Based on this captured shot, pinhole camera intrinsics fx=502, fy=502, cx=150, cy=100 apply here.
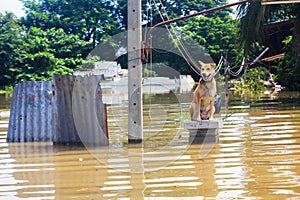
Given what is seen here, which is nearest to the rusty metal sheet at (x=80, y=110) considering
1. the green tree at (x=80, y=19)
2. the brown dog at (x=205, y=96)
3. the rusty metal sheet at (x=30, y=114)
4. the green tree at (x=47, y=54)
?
the rusty metal sheet at (x=30, y=114)

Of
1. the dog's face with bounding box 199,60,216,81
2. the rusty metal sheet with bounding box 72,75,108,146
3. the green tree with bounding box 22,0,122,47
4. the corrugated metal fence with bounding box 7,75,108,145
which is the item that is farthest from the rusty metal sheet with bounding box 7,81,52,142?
the green tree with bounding box 22,0,122,47

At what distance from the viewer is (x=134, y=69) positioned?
836cm

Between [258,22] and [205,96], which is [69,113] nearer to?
[205,96]

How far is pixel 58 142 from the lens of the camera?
27.4 feet

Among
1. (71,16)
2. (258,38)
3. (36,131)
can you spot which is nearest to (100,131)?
(36,131)

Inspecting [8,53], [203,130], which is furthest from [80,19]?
[203,130]

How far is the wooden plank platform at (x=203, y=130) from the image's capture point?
26.5 ft

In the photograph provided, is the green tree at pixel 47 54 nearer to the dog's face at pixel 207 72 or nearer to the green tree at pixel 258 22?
the green tree at pixel 258 22

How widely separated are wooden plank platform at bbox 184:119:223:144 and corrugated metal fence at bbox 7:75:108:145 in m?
1.41

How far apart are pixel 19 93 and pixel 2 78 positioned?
27340 mm

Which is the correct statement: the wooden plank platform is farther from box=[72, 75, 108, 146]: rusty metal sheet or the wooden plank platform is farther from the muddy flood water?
box=[72, 75, 108, 146]: rusty metal sheet

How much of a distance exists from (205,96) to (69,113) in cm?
231

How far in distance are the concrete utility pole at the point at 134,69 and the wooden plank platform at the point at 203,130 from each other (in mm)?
861

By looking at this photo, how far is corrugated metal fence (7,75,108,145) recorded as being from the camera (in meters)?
8.16
